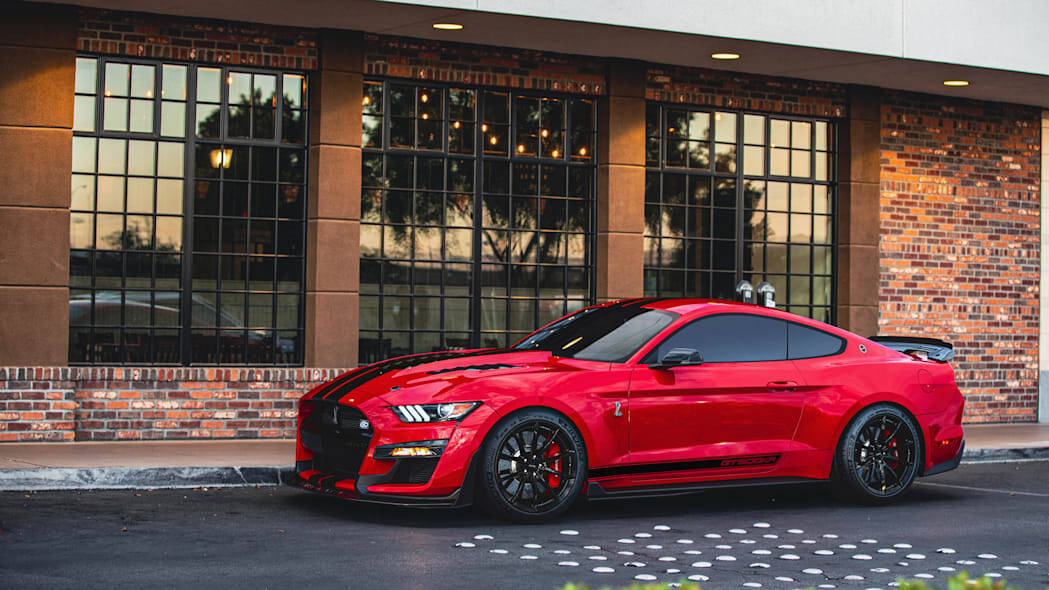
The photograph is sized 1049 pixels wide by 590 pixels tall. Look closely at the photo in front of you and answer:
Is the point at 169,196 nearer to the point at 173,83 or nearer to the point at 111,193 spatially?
the point at 111,193

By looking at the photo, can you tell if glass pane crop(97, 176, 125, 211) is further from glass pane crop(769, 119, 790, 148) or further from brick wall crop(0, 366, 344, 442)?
glass pane crop(769, 119, 790, 148)

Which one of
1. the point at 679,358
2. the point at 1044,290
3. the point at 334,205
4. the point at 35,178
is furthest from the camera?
the point at 1044,290

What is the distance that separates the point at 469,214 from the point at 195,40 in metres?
3.38

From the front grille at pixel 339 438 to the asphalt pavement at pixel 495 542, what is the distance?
0.33m

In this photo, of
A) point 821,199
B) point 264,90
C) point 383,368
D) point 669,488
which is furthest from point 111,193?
point 821,199

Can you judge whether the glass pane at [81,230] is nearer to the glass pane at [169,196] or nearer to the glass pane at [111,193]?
the glass pane at [111,193]

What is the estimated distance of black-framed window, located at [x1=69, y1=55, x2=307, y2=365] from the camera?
1252 centimetres

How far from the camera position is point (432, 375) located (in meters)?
8.34

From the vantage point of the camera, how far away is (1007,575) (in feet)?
22.1

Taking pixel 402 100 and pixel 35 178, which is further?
pixel 402 100

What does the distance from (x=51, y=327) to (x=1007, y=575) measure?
894 centimetres

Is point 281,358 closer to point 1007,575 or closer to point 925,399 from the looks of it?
point 925,399

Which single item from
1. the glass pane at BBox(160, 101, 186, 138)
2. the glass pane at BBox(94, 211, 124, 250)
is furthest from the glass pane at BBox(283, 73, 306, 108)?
the glass pane at BBox(94, 211, 124, 250)

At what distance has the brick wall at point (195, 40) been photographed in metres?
12.4
